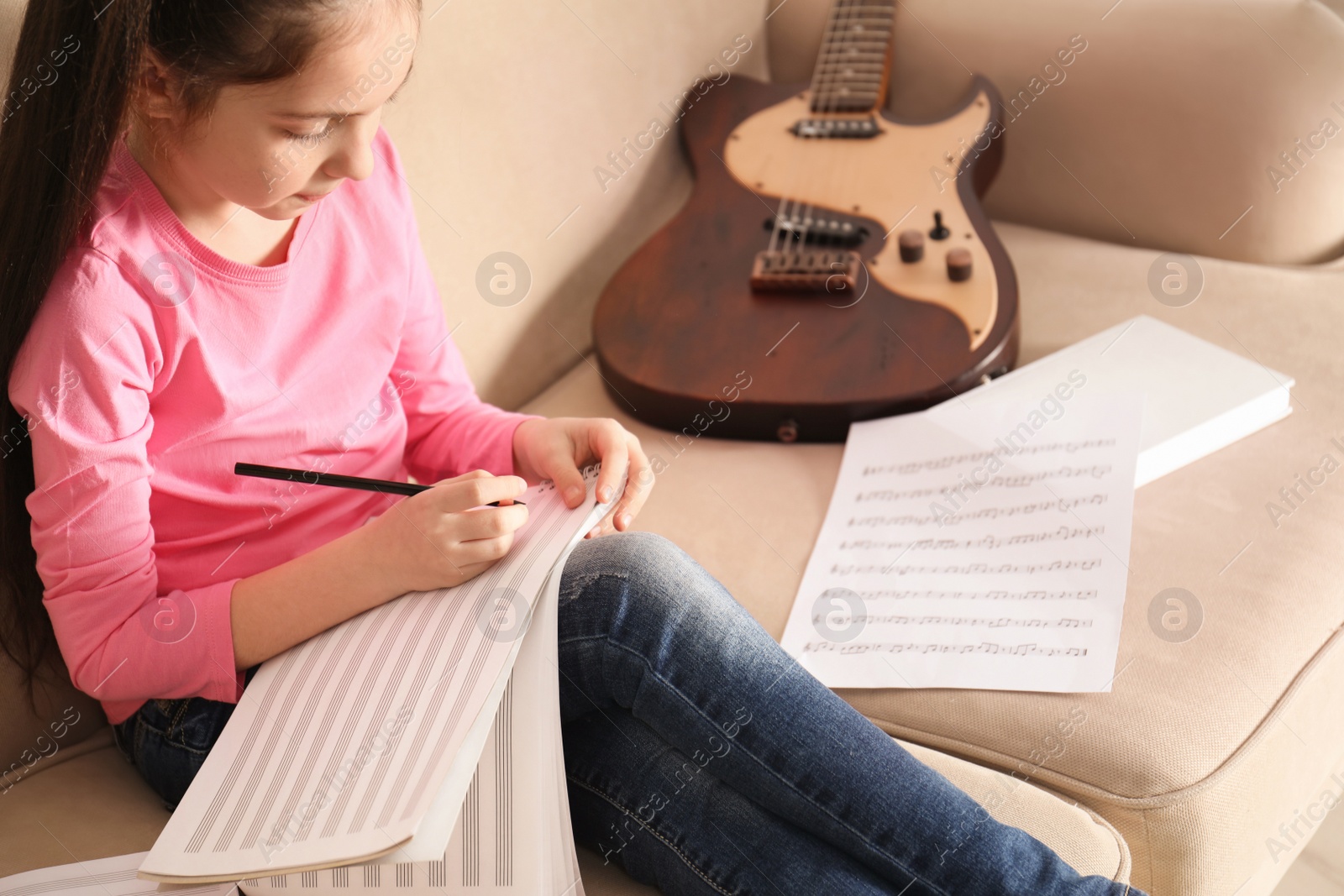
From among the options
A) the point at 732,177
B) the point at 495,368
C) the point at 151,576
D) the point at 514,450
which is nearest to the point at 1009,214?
the point at 732,177

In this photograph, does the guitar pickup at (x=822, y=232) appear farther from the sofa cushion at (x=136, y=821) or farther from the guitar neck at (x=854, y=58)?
the sofa cushion at (x=136, y=821)

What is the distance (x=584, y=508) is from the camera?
0.73 meters

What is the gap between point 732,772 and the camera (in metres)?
0.69

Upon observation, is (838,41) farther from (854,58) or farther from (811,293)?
(811,293)

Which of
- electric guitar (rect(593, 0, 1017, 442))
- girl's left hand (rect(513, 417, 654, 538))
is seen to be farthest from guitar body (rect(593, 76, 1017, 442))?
girl's left hand (rect(513, 417, 654, 538))

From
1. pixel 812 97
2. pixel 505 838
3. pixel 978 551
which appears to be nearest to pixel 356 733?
pixel 505 838

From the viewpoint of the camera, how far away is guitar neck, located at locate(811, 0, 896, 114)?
1.34 meters

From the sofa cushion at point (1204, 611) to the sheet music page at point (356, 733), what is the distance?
0.98 ft

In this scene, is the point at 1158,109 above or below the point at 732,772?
above

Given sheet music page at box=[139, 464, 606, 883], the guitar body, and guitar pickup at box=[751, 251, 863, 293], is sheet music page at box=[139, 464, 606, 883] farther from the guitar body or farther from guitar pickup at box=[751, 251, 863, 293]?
guitar pickup at box=[751, 251, 863, 293]

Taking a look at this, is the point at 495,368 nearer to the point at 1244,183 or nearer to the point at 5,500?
the point at 5,500

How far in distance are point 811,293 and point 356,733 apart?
673mm

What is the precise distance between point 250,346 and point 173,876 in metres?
0.35

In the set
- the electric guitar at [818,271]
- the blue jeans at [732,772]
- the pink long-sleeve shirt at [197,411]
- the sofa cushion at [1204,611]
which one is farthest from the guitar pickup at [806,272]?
the blue jeans at [732,772]
